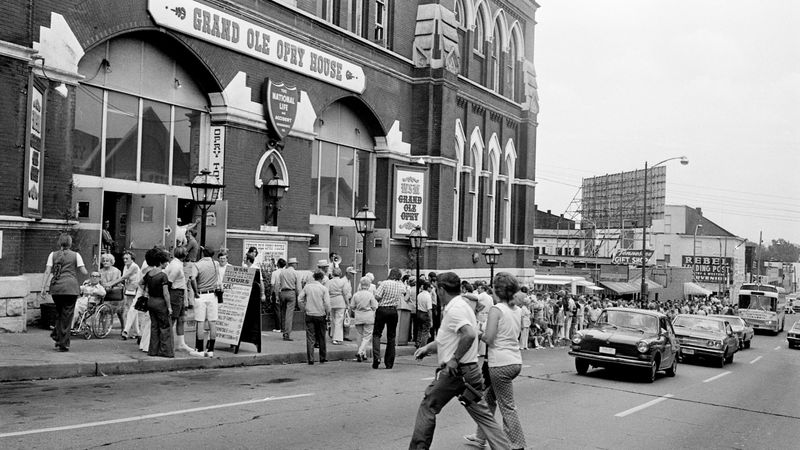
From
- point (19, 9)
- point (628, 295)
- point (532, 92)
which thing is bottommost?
point (628, 295)

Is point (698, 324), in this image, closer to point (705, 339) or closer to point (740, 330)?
point (705, 339)

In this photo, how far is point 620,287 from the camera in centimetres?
5372

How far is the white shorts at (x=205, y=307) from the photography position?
13.4m

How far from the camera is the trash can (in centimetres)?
1439

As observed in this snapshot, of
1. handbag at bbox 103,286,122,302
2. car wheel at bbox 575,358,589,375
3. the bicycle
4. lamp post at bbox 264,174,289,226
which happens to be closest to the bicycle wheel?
the bicycle

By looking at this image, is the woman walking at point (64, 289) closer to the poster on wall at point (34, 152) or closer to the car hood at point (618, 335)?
the poster on wall at point (34, 152)

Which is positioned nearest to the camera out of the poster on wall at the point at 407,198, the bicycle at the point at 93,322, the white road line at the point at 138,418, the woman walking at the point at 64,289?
the white road line at the point at 138,418

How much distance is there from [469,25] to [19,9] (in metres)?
22.1

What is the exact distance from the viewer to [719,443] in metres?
9.55

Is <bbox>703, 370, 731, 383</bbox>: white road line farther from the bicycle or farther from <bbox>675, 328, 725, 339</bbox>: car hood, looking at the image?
the bicycle

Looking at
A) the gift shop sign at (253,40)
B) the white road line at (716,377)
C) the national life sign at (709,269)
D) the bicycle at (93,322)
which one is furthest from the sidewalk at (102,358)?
the national life sign at (709,269)

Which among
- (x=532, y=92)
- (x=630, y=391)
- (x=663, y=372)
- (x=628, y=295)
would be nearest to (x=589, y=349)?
(x=630, y=391)

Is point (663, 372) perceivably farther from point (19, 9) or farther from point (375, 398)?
point (19, 9)

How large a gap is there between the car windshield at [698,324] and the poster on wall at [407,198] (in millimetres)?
9743
